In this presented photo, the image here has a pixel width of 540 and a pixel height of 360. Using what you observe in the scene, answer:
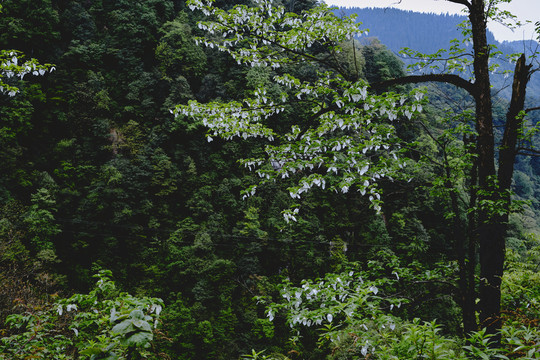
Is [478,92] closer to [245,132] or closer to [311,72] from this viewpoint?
[245,132]

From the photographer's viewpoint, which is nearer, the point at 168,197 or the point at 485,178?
the point at 485,178

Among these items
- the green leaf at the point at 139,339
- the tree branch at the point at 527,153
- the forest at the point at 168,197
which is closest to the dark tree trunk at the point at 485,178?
the tree branch at the point at 527,153

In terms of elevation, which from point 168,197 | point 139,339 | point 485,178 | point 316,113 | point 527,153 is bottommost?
point 139,339

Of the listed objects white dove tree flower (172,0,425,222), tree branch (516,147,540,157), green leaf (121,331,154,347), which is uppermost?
white dove tree flower (172,0,425,222)

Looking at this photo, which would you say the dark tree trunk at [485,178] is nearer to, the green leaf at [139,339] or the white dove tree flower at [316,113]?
the white dove tree flower at [316,113]

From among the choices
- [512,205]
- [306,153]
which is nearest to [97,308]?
[306,153]

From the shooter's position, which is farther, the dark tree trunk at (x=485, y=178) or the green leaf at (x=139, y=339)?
the dark tree trunk at (x=485, y=178)

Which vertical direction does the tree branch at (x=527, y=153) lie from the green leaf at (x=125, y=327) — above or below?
above

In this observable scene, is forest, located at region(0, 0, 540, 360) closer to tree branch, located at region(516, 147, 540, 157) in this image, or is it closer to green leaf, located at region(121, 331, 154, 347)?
tree branch, located at region(516, 147, 540, 157)

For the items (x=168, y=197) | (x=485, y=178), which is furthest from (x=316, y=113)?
(x=168, y=197)

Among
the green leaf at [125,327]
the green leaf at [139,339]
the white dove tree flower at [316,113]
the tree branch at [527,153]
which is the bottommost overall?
the green leaf at [139,339]

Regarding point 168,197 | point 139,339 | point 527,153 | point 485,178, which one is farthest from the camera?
point 168,197

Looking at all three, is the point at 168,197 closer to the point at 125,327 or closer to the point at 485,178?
the point at 485,178

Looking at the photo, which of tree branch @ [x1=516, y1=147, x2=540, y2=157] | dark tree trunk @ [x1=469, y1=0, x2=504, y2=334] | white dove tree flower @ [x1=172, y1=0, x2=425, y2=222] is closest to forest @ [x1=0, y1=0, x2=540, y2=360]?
white dove tree flower @ [x1=172, y1=0, x2=425, y2=222]
